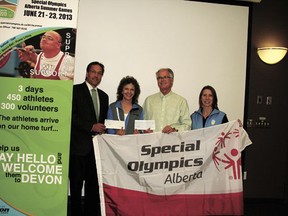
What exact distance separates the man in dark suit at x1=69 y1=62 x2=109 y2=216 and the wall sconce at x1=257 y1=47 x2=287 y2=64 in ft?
8.49

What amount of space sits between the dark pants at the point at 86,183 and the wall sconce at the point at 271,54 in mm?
2852

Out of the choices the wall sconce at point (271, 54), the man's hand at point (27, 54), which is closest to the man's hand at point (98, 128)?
the man's hand at point (27, 54)

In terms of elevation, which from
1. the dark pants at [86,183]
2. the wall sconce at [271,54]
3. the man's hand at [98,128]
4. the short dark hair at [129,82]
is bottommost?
the dark pants at [86,183]

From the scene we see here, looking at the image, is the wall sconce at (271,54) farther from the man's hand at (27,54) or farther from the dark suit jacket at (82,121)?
the man's hand at (27,54)

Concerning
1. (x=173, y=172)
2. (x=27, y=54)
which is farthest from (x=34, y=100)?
(x=173, y=172)

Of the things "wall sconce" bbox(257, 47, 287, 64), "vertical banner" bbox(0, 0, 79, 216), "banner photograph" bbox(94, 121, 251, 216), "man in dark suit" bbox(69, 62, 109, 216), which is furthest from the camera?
"wall sconce" bbox(257, 47, 287, 64)

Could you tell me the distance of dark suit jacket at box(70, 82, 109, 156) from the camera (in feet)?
9.98

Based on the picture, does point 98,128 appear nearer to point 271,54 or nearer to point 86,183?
point 86,183

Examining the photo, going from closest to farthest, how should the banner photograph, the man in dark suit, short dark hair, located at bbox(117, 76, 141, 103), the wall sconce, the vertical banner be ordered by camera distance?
the vertical banner < the banner photograph < the man in dark suit < short dark hair, located at bbox(117, 76, 141, 103) < the wall sconce

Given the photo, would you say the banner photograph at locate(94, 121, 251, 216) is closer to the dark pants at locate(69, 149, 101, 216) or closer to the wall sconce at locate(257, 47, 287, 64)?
the dark pants at locate(69, 149, 101, 216)

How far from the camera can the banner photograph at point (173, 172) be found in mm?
2928

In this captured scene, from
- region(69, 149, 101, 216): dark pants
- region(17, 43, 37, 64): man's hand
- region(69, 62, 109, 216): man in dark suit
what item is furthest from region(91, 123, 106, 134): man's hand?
region(17, 43, 37, 64): man's hand

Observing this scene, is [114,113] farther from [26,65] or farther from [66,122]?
[26,65]

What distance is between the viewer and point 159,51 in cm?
360
